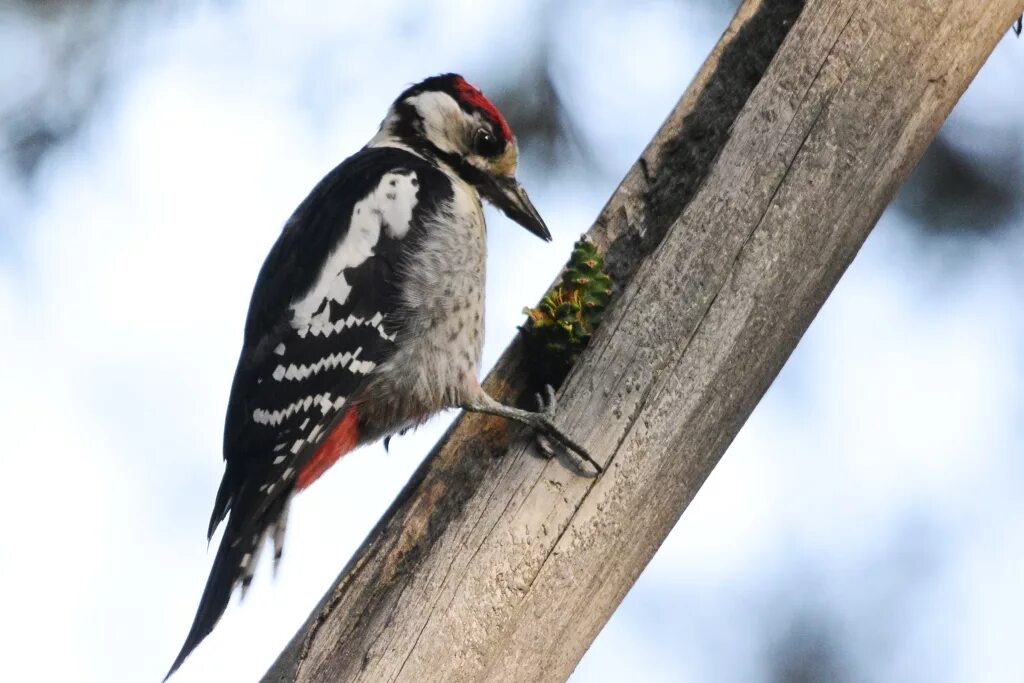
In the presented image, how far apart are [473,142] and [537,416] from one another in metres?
1.26

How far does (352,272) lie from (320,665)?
1.10 meters

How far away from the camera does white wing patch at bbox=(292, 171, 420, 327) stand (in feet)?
9.48

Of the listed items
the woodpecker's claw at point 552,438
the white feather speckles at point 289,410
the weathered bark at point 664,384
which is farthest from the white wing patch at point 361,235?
the woodpecker's claw at point 552,438

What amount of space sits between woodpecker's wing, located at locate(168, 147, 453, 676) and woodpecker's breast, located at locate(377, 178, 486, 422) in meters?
0.04

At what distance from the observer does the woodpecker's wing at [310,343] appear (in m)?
2.75

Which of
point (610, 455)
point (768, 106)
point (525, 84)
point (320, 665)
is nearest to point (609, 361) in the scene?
point (610, 455)

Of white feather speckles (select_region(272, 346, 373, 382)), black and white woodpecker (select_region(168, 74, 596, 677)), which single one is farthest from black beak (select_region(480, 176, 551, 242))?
white feather speckles (select_region(272, 346, 373, 382))

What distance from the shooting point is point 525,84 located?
161 inches

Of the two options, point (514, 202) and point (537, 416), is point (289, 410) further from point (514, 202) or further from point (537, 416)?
point (514, 202)

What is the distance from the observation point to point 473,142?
133 inches

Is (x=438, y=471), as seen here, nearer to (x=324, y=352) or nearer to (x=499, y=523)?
(x=499, y=523)

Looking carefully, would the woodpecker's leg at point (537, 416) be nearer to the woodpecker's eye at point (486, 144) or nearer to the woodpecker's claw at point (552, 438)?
the woodpecker's claw at point (552, 438)

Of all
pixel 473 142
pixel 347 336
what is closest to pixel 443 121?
pixel 473 142

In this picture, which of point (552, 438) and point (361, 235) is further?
point (361, 235)
